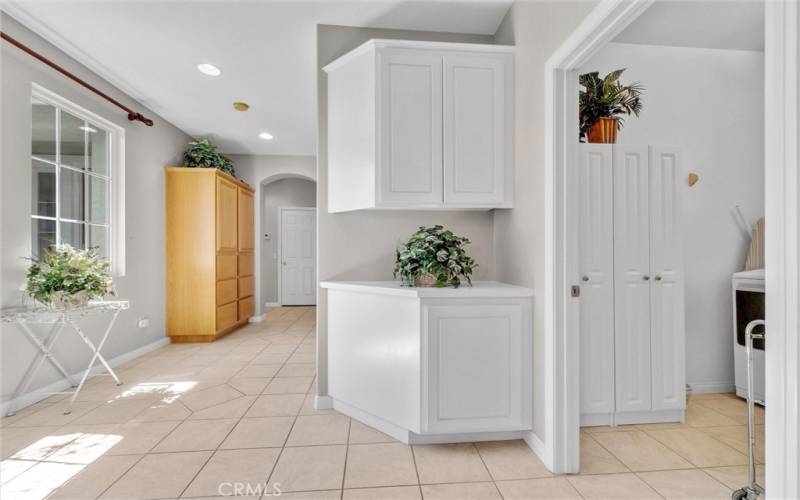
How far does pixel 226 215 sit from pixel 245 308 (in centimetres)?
141

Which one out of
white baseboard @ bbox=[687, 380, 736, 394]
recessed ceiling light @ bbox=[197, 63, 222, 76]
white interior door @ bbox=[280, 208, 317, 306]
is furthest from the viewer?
white interior door @ bbox=[280, 208, 317, 306]

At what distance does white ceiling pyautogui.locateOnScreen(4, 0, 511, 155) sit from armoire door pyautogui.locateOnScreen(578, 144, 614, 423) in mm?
1152

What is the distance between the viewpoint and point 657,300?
231cm

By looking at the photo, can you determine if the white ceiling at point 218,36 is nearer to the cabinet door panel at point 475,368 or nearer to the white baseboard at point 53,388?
the cabinet door panel at point 475,368

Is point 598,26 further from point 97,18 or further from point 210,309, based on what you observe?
point 210,309

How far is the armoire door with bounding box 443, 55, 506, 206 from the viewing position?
2305 mm

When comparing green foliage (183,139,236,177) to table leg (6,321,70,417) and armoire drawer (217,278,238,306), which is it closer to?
armoire drawer (217,278,238,306)

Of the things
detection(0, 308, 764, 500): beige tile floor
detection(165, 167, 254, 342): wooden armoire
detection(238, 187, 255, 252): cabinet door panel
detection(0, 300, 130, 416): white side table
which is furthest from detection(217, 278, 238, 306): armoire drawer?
detection(0, 308, 764, 500): beige tile floor

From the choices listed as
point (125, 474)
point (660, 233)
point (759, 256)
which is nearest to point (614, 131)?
point (660, 233)

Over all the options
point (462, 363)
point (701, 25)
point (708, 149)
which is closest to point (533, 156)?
point (462, 363)

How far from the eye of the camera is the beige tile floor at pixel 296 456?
1675 mm

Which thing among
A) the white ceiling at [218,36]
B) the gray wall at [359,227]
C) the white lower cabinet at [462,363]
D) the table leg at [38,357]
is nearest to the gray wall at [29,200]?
the table leg at [38,357]

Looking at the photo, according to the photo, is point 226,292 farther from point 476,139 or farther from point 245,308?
point 476,139

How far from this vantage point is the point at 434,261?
7.10ft
